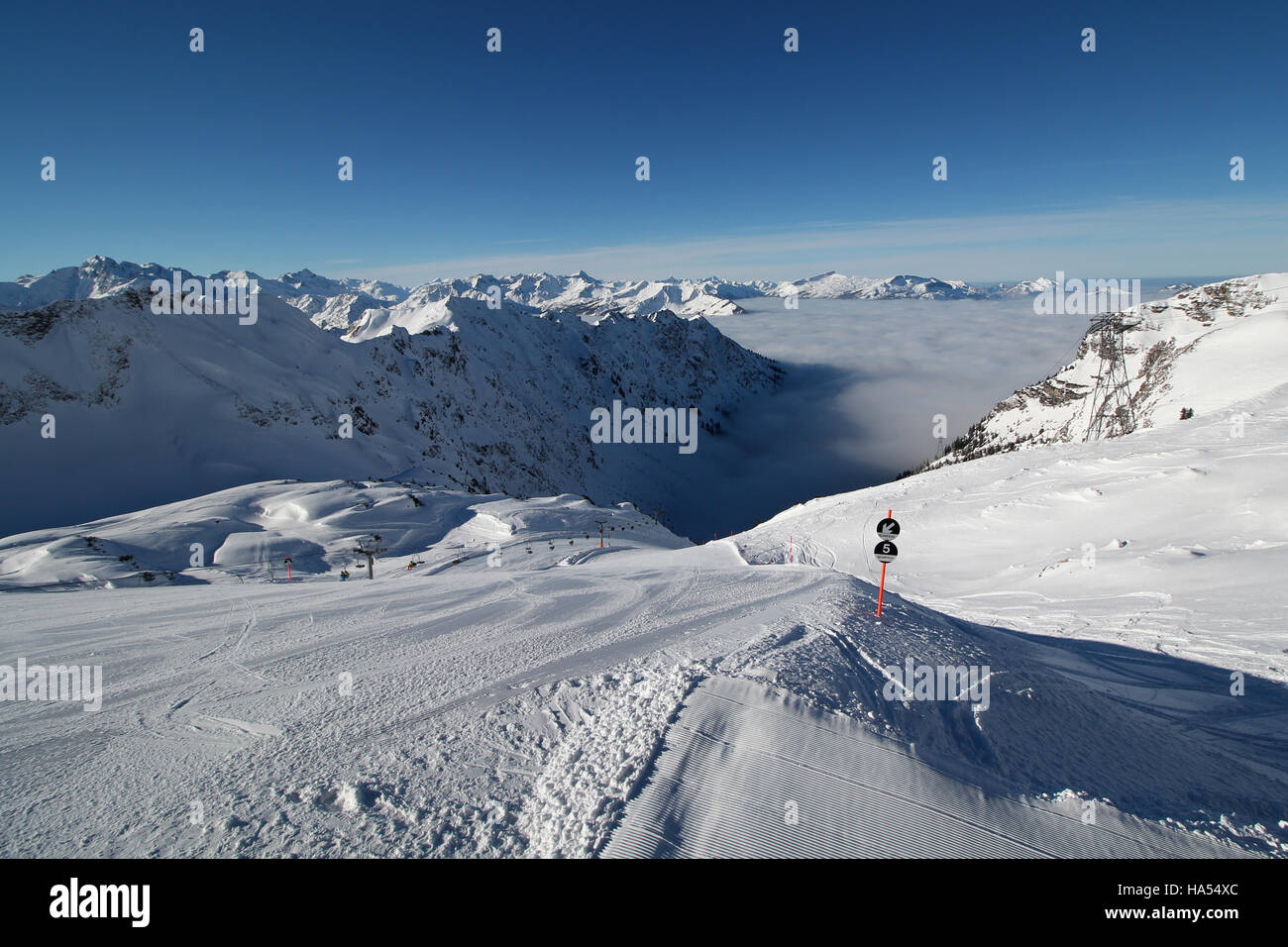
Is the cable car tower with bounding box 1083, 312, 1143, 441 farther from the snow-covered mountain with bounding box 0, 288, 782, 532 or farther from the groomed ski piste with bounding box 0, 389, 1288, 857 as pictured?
the snow-covered mountain with bounding box 0, 288, 782, 532

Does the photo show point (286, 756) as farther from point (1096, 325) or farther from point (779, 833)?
point (1096, 325)

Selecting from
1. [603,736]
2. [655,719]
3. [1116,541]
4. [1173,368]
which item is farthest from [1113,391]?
[603,736]

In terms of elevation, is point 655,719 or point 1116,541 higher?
point 655,719

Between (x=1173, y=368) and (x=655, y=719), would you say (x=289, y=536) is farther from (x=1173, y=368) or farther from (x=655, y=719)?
(x=1173, y=368)

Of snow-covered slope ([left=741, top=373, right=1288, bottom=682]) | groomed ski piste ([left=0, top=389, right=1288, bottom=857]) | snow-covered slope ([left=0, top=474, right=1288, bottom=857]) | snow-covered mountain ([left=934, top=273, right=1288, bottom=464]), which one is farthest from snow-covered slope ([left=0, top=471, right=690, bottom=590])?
snow-covered mountain ([left=934, top=273, right=1288, bottom=464])

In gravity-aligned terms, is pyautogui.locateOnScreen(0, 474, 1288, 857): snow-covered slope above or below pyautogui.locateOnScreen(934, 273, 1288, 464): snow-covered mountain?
below

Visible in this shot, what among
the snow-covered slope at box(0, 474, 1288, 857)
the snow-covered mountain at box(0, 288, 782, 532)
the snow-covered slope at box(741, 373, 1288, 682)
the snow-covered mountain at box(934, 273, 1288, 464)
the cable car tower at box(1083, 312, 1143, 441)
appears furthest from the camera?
the snow-covered mountain at box(934, 273, 1288, 464)

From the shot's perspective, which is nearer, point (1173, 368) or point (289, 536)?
point (289, 536)
